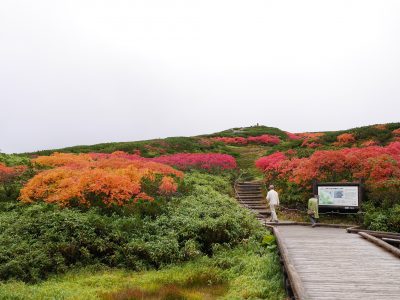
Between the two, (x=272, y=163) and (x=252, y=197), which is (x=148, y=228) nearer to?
(x=252, y=197)

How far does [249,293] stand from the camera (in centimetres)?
855

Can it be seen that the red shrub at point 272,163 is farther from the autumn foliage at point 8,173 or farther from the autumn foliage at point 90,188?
the autumn foliage at point 8,173

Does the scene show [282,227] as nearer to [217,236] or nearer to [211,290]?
[217,236]

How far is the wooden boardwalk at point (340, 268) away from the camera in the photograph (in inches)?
281

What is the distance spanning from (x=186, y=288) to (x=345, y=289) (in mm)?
3997

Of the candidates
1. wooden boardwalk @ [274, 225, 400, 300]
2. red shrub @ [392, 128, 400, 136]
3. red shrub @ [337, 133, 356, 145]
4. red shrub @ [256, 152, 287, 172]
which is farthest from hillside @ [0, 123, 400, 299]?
red shrub @ [337, 133, 356, 145]

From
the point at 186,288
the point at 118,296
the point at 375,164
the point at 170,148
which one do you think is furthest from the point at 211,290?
the point at 170,148

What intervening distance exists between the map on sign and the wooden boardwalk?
10.1ft

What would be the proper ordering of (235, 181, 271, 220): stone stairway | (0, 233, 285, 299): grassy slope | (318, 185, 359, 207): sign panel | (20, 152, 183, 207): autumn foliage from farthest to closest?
(235, 181, 271, 220): stone stairway < (318, 185, 359, 207): sign panel < (20, 152, 183, 207): autumn foliage < (0, 233, 285, 299): grassy slope

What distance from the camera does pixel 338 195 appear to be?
53.2 ft

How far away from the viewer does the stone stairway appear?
19828 millimetres

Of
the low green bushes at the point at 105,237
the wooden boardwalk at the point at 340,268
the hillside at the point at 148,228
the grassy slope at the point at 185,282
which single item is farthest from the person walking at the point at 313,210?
the grassy slope at the point at 185,282

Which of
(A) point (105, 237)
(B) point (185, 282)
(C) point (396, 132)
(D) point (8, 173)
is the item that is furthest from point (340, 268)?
(C) point (396, 132)

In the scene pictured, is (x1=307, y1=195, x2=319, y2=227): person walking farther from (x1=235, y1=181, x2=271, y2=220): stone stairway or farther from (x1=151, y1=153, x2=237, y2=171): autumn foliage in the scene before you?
(x1=151, y1=153, x2=237, y2=171): autumn foliage
